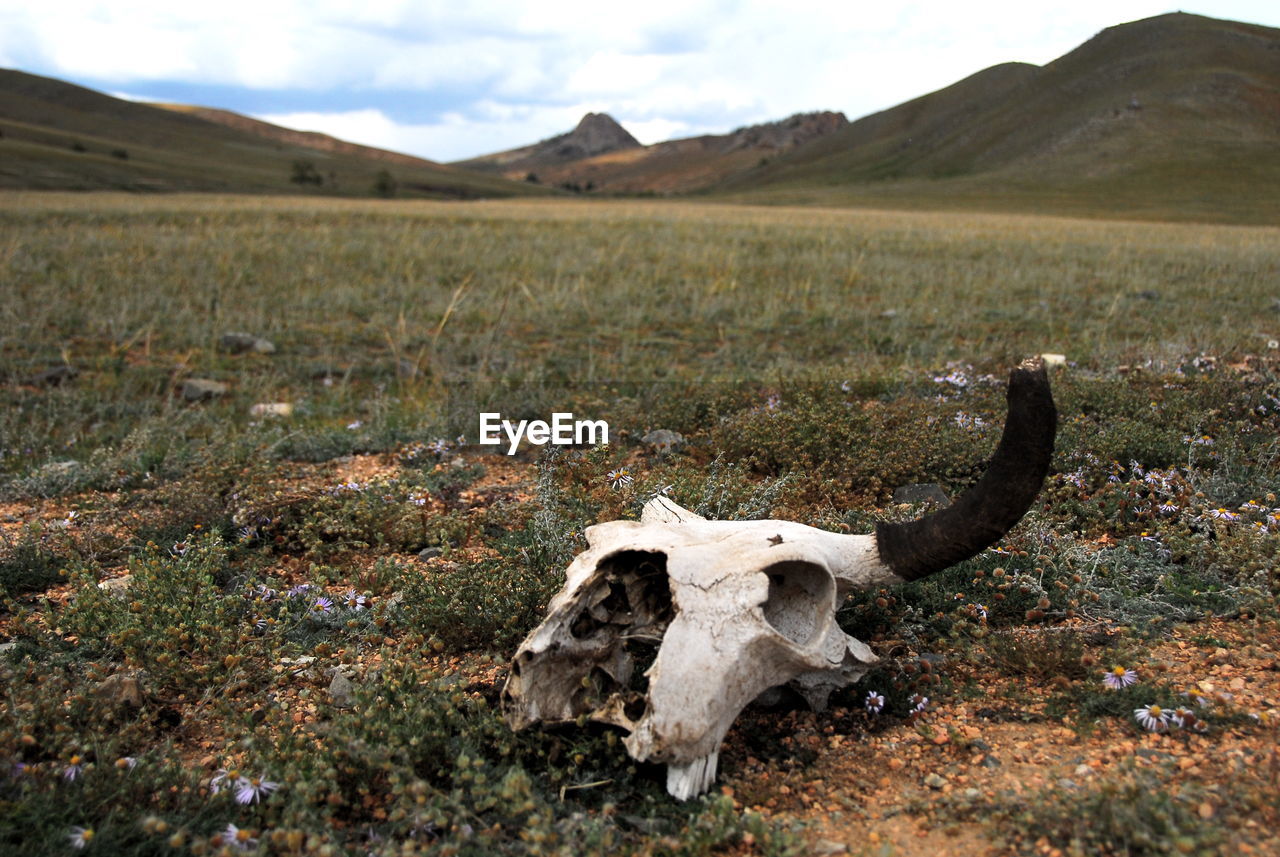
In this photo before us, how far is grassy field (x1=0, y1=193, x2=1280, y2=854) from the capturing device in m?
2.45

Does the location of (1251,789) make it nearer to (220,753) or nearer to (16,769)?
(220,753)

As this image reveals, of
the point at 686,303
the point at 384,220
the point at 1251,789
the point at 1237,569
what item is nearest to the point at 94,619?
the point at 1251,789

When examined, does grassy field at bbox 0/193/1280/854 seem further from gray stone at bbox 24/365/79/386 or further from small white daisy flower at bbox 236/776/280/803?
gray stone at bbox 24/365/79/386

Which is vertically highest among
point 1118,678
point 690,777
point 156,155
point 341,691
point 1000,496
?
point 156,155

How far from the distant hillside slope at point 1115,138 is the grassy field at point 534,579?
5283 cm

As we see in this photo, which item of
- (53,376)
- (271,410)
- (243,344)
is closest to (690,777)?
(271,410)

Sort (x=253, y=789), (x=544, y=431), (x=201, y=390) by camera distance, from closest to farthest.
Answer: (x=253, y=789)
(x=544, y=431)
(x=201, y=390)

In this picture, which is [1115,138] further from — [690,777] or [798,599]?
[690,777]

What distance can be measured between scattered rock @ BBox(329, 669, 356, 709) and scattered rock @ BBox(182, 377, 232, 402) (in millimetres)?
5713

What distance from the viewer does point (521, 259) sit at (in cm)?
1598

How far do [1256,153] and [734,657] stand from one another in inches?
3378

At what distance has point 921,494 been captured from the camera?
189 inches

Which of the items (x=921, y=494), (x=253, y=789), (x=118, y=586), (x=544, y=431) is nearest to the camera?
(x=253, y=789)

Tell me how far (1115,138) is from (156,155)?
332 feet
